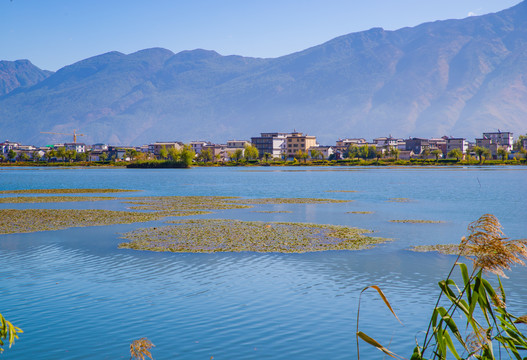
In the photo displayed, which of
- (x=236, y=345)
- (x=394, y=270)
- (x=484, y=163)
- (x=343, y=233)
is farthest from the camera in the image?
(x=484, y=163)

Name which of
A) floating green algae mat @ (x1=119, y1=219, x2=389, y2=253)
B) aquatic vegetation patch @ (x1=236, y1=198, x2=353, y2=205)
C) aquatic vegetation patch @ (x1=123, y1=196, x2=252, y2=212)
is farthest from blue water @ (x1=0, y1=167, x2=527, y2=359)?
aquatic vegetation patch @ (x1=236, y1=198, x2=353, y2=205)

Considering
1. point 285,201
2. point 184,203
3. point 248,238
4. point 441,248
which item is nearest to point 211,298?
point 248,238

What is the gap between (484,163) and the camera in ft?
585

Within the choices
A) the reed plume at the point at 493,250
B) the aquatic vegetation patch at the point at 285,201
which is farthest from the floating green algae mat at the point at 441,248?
the aquatic vegetation patch at the point at 285,201

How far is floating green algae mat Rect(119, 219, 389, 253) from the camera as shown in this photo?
2388 cm

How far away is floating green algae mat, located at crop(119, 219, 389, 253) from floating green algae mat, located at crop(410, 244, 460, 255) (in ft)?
7.16

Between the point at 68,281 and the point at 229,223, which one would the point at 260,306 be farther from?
the point at 229,223

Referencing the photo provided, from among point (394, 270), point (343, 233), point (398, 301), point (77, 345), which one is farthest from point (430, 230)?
point (77, 345)

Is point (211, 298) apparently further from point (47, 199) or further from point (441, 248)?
point (47, 199)

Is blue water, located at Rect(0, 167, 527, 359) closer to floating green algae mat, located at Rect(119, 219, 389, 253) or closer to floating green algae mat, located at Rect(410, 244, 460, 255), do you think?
floating green algae mat, located at Rect(410, 244, 460, 255)

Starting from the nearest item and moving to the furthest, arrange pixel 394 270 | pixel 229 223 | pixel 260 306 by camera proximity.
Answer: pixel 260 306 → pixel 394 270 → pixel 229 223

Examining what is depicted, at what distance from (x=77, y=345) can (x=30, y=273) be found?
7940mm

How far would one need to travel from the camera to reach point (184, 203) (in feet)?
160

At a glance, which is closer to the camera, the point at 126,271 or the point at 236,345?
the point at 236,345
